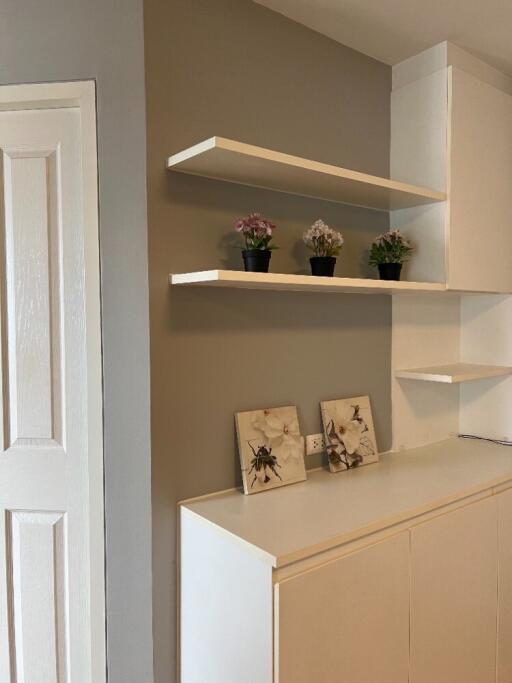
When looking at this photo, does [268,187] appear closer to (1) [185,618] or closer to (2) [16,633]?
(1) [185,618]

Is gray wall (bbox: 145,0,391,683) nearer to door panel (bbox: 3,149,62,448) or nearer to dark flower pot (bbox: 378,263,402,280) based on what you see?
dark flower pot (bbox: 378,263,402,280)

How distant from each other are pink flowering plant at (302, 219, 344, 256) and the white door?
0.73m

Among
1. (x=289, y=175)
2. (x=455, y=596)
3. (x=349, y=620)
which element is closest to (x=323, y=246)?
(x=289, y=175)

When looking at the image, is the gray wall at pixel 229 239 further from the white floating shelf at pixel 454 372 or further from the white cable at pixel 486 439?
the white cable at pixel 486 439

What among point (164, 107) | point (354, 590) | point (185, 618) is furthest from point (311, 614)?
point (164, 107)

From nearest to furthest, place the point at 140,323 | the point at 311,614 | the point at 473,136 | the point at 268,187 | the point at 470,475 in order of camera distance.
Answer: the point at 311,614, the point at 140,323, the point at 268,187, the point at 470,475, the point at 473,136

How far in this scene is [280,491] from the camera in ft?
5.76

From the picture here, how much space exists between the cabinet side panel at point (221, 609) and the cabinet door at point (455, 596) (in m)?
0.54

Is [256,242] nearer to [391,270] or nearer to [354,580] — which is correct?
[391,270]

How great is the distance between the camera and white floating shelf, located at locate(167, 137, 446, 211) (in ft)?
4.76

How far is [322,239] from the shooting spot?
5.81ft

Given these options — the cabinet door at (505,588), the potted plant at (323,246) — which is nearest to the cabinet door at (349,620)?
the cabinet door at (505,588)

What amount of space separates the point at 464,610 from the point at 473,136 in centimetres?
174

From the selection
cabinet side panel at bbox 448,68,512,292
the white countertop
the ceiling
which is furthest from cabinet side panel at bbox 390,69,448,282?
the white countertop
